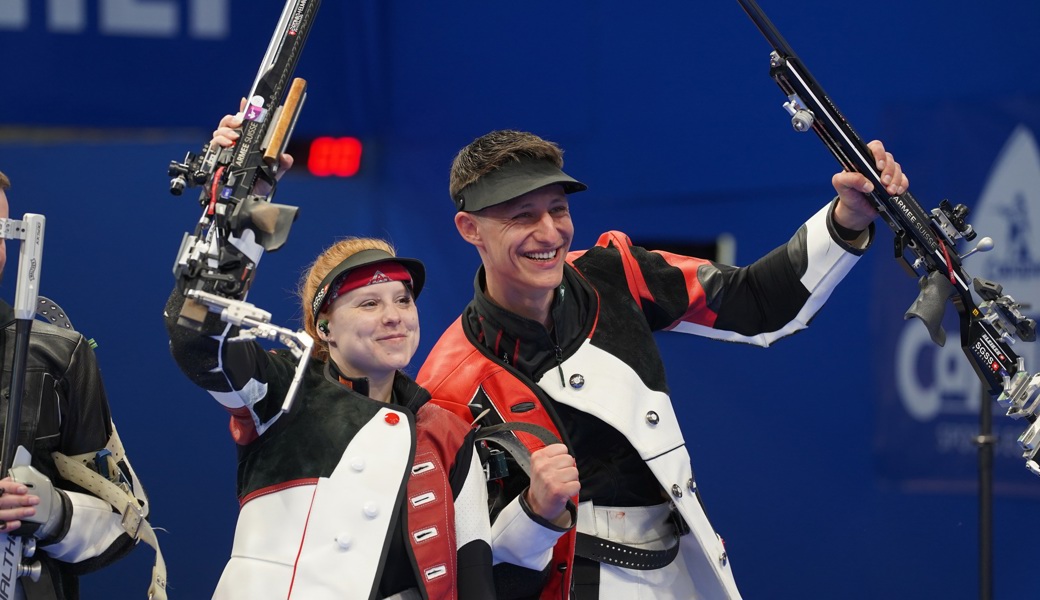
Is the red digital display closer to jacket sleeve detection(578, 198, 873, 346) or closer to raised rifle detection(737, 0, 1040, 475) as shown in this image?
jacket sleeve detection(578, 198, 873, 346)

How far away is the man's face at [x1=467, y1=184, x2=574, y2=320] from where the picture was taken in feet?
7.75

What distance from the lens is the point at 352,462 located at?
2.10 m

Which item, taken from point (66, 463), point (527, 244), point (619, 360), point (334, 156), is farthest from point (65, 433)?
point (334, 156)

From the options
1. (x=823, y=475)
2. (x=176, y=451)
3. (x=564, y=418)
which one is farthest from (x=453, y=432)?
(x=176, y=451)

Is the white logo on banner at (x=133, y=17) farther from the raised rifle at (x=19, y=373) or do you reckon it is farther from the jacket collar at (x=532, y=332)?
the jacket collar at (x=532, y=332)

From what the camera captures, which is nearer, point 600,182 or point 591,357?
point 591,357

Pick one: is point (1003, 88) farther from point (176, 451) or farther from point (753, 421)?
point (176, 451)

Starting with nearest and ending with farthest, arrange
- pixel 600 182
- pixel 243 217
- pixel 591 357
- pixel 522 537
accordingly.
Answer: pixel 243 217 → pixel 522 537 → pixel 591 357 → pixel 600 182

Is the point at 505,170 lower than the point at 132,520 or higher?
higher

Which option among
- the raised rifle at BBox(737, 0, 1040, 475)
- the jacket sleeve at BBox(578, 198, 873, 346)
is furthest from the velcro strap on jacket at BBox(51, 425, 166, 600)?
the raised rifle at BBox(737, 0, 1040, 475)

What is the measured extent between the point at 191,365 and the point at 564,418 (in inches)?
31.1

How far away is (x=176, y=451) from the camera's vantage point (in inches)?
174

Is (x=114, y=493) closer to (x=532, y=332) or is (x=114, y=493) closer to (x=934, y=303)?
(x=532, y=332)

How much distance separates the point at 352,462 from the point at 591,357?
1.78 feet
